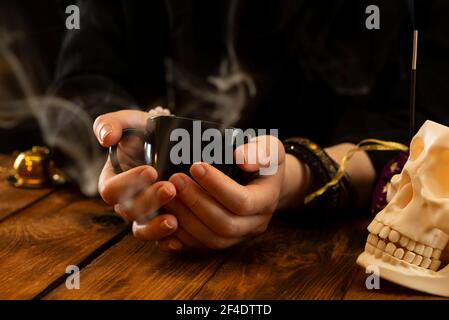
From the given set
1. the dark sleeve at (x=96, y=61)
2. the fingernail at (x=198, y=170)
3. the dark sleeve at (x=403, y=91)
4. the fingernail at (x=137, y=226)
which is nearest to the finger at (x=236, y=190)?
the fingernail at (x=198, y=170)

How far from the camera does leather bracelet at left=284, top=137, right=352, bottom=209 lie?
3.55 ft

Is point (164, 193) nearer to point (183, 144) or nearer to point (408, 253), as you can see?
point (183, 144)

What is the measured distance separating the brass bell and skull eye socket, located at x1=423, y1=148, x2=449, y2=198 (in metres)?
0.75

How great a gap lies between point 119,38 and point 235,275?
0.83 metres

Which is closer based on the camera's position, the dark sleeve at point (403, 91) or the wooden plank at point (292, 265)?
the wooden plank at point (292, 265)

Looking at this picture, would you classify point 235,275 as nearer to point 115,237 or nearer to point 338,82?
point 115,237

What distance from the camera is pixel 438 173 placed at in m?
0.84

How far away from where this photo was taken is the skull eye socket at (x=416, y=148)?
87 cm


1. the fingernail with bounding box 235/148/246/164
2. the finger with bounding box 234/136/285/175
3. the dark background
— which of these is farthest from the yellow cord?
the dark background

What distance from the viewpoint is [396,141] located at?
1173 mm

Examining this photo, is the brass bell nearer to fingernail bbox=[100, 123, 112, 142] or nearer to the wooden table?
the wooden table

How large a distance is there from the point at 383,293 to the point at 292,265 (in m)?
0.14

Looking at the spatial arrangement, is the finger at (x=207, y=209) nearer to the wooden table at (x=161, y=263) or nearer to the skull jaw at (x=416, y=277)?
the wooden table at (x=161, y=263)
